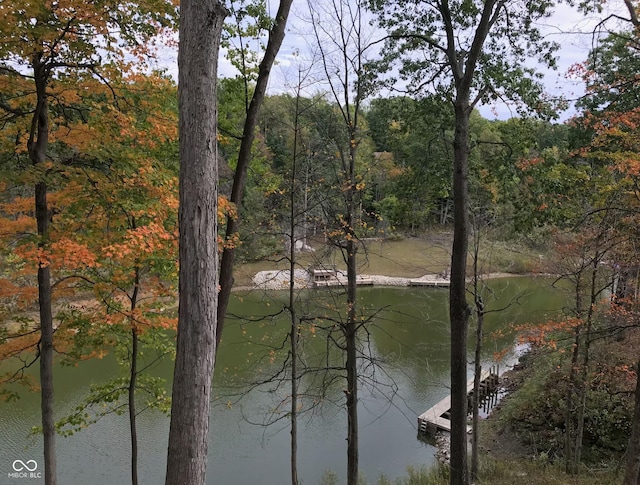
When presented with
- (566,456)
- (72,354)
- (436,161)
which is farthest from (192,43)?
(566,456)

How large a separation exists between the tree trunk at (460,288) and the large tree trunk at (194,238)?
10.3 feet

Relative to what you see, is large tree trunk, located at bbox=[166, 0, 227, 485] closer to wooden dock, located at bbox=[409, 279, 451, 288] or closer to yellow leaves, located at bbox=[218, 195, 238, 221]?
yellow leaves, located at bbox=[218, 195, 238, 221]

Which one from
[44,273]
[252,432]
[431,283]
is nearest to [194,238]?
[44,273]

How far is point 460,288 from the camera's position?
501 centimetres

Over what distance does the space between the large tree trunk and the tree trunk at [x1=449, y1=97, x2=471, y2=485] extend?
Answer: 3.13 metres

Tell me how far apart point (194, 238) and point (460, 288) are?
331 cm

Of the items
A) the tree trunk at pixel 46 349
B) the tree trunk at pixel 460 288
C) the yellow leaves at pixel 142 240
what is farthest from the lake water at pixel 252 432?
the yellow leaves at pixel 142 240

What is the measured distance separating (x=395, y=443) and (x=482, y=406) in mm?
3218

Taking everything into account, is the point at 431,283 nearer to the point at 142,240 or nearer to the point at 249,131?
the point at 249,131

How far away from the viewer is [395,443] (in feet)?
32.4

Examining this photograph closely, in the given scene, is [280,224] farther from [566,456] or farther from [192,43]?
[566,456]

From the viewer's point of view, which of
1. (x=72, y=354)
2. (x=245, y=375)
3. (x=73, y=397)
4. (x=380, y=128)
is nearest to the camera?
(x=72, y=354)

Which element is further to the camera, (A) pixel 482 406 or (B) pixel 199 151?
(A) pixel 482 406

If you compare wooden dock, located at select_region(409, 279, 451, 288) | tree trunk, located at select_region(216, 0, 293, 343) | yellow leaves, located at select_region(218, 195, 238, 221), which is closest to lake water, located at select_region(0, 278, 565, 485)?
tree trunk, located at select_region(216, 0, 293, 343)
